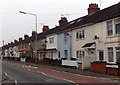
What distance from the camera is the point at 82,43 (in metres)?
32.3

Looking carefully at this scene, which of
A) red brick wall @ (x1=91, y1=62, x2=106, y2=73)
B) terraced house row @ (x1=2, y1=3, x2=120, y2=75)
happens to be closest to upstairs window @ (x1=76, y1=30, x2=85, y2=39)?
terraced house row @ (x1=2, y1=3, x2=120, y2=75)

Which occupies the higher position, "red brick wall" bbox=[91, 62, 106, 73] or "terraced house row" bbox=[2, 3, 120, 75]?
"terraced house row" bbox=[2, 3, 120, 75]

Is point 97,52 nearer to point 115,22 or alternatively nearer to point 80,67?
point 80,67

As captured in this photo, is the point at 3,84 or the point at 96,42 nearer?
the point at 3,84

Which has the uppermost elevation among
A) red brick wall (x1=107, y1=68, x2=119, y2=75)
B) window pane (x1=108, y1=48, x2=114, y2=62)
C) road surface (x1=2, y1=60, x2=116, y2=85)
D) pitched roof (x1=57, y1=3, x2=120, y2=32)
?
pitched roof (x1=57, y1=3, x2=120, y2=32)

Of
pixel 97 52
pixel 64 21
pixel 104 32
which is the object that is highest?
pixel 64 21

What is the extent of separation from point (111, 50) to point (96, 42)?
132 inches

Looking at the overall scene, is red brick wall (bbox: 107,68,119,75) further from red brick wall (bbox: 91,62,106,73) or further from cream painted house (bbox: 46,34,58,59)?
cream painted house (bbox: 46,34,58,59)

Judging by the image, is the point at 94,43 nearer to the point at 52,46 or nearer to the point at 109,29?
the point at 109,29

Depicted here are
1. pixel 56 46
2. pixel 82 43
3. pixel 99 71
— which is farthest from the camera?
pixel 56 46

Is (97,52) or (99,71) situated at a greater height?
(97,52)

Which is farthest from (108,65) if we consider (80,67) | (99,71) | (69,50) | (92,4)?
(92,4)

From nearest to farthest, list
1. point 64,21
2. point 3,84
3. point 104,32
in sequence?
1. point 3,84
2. point 104,32
3. point 64,21

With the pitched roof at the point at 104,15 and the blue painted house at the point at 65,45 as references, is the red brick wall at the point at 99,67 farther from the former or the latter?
the blue painted house at the point at 65,45
